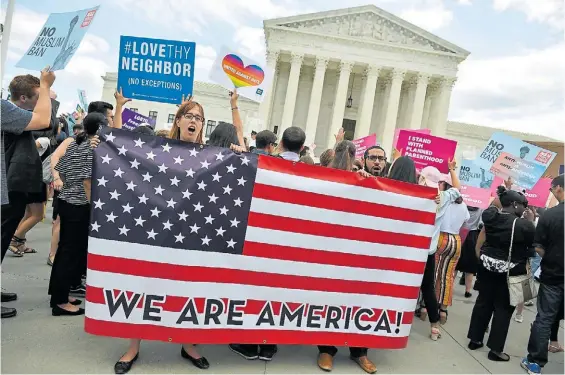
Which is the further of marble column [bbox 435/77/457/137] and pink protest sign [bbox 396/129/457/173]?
marble column [bbox 435/77/457/137]

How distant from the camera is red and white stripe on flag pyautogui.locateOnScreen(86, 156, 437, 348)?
9.81ft

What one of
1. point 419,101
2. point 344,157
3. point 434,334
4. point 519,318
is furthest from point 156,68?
point 419,101

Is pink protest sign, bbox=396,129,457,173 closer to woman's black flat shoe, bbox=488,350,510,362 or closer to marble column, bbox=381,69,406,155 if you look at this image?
woman's black flat shoe, bbox=488,350,510,362

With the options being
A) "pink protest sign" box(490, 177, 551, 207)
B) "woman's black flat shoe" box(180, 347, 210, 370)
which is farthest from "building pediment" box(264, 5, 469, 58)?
"woman's black flat shoe" box(180, 347, 210, 370)

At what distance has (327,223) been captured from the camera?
133 inches

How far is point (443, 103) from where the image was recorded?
41.7 metres

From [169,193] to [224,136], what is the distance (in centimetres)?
80

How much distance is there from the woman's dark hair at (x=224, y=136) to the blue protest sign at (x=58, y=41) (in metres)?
1.55

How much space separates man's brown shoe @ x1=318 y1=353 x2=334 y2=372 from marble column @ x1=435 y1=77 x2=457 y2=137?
137 ft

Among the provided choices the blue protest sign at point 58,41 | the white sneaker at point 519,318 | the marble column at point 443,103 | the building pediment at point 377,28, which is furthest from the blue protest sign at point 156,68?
the marble column at point 443,103

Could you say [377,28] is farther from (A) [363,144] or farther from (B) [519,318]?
(B) [519,318]

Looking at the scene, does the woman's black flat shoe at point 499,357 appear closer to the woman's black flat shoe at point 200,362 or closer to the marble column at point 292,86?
the woman's black flat shoe at point 200,362

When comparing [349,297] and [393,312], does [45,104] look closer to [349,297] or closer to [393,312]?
[349,297]

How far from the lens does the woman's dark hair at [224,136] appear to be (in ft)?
11.8
